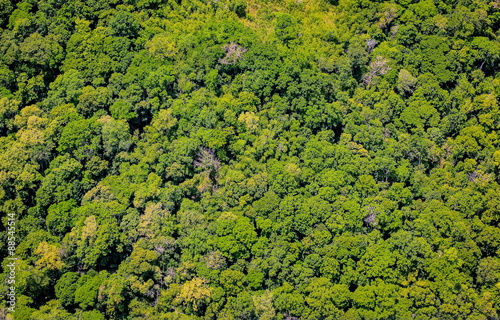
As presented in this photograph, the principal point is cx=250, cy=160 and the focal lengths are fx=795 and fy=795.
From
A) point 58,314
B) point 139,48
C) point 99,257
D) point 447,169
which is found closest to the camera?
point 58,314

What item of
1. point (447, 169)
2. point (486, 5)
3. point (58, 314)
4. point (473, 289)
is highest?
point (486, 5)

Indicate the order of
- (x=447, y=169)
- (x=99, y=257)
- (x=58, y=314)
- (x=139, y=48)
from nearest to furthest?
(x=58, y=314)
(x=99, y=257)
(x=447, y=169)
(x=139, y=48)

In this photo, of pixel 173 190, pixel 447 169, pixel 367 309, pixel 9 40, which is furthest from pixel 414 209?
pixel 9 40

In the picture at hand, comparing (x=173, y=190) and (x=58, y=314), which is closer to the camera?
(x=58, y=314)

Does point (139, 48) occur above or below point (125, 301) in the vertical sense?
above

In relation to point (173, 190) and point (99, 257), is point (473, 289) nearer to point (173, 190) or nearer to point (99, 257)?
point (173, 190)

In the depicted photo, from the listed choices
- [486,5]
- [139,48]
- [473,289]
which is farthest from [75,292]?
[486,5]
